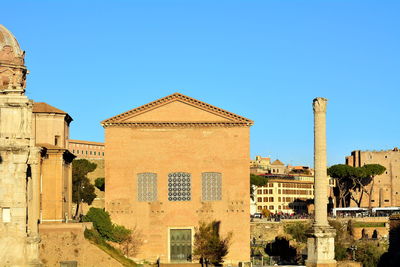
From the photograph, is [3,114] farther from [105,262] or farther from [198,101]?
[198,101]

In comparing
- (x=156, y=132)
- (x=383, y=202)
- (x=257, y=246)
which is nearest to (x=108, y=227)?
(x=156, y=132)

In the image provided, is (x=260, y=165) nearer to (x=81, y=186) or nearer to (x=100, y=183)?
(x=100, y=183)

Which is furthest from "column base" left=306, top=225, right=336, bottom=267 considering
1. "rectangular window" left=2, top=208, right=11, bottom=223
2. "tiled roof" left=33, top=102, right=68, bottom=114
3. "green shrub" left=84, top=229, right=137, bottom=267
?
"tiled roof" left=33, top=102, right=68, bottom=114

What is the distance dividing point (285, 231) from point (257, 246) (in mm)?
5447

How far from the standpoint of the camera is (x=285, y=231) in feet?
275

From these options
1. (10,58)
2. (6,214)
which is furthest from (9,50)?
(6,214)

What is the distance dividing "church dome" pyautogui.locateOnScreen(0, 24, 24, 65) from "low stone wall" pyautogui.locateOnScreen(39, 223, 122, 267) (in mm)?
9122

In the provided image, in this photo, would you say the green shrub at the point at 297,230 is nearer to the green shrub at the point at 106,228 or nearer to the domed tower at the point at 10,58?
the green shrub at the point at 106,228

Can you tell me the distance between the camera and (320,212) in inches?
1630

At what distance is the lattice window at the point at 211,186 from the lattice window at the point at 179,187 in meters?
1.00

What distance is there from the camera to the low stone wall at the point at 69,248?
161ft

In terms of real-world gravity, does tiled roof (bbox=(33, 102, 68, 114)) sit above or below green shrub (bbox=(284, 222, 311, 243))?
above

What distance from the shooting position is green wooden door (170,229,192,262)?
198 feet

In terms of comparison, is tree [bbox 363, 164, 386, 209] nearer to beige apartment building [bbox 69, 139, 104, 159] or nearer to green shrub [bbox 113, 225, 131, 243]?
beige apartment building [bbox 69, 139, 104, 159]
